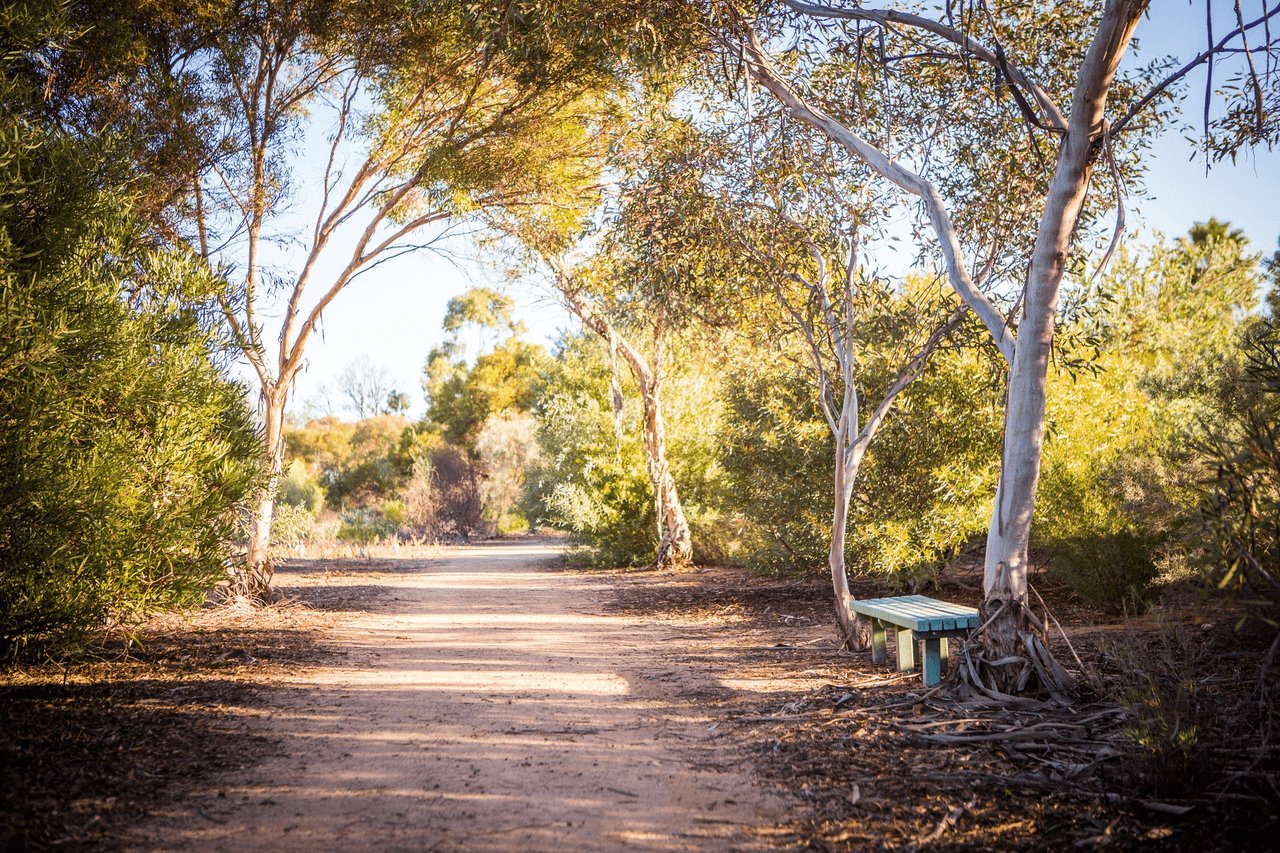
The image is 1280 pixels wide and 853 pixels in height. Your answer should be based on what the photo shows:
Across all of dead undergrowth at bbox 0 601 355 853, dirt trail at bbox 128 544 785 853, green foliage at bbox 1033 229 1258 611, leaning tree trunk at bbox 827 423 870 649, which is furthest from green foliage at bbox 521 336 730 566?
dead undergrowth at bbox 0 601 355 853

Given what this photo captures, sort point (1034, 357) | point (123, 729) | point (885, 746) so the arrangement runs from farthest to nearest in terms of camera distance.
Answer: point (1034, 357)
point (123, 729)
point (885, 746)

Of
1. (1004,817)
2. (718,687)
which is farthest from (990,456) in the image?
(1004,817)

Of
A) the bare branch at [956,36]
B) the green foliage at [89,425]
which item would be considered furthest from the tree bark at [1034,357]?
the green foliage at [89,425]

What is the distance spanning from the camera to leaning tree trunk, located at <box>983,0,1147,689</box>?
522 cm

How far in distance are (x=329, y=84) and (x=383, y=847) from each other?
36.5ft

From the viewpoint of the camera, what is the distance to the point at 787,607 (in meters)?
10.5

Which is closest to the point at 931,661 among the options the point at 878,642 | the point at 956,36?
the point at 878,642

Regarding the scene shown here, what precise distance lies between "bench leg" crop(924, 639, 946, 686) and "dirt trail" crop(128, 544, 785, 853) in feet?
5.63

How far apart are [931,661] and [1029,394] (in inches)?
79.6

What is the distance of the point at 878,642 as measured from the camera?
22.7ft

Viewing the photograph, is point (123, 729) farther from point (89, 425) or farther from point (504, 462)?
point (504, 462)

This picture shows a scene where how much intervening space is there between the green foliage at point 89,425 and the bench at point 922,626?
5.36 m

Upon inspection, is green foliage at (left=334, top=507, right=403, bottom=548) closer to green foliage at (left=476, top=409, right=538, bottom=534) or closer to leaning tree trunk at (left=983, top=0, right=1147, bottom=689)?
green foliage at (left=476, top=409, right=538, bottom=534)

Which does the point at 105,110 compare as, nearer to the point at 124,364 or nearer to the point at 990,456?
the point at 124,364
